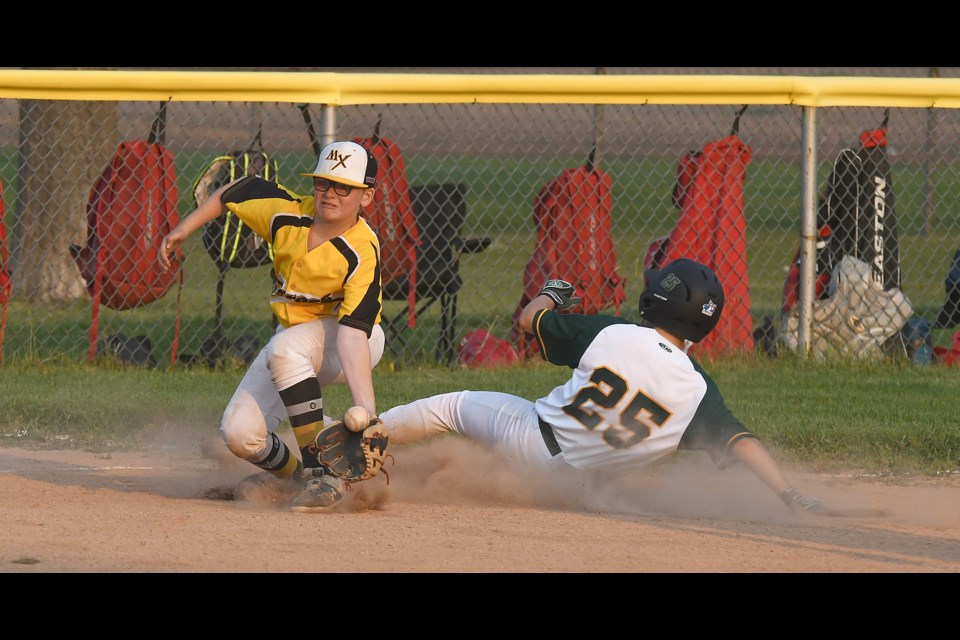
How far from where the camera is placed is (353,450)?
5.08m

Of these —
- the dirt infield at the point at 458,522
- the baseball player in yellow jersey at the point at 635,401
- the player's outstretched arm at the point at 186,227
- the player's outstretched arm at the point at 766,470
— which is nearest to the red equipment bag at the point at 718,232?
the dirt infield at the point at 458,522

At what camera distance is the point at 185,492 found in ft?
18.6

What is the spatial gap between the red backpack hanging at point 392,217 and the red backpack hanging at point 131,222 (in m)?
1.28

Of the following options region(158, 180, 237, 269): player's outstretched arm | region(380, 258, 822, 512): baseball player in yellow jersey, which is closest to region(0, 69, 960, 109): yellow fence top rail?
region(158, 180, 237, 269): player's outstretched arm

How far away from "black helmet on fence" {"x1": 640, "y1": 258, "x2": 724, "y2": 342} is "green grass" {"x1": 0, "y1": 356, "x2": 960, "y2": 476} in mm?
1514

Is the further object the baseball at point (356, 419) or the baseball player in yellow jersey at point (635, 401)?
the baseball player in yellow jersey at point (635, 401)

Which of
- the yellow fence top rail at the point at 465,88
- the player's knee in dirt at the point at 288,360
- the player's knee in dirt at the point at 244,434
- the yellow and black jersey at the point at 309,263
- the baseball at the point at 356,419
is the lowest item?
the player's knee in dirt at the point at 244,434

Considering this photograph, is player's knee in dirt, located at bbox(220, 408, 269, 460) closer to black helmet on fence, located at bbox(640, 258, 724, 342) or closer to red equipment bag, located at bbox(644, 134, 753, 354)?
black helmet on fence, located at bbox(640, 258, 724, 342)

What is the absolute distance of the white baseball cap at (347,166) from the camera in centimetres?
530

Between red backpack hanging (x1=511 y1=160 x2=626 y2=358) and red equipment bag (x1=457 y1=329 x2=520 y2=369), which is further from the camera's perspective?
red backpack hanging (x1=511 y1=160 x2=626 y2=358)

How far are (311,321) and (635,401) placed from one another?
1407 millimetres

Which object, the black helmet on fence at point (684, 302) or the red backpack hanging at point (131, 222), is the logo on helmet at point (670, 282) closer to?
the black helmet on fence at point (684, 302)

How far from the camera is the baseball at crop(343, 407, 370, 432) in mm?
5031

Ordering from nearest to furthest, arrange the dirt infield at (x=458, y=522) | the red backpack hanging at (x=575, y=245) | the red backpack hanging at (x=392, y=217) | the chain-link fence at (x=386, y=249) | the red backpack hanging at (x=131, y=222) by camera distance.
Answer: the dirt infield at (x=458, y=522) < the red backpack hanging at (x=131, y=222) < the red backpack hanging at (x=392, y=217) < the red backpack hanging at (x=575, y=245) < the chain-link fence at (x=386, y=249)
